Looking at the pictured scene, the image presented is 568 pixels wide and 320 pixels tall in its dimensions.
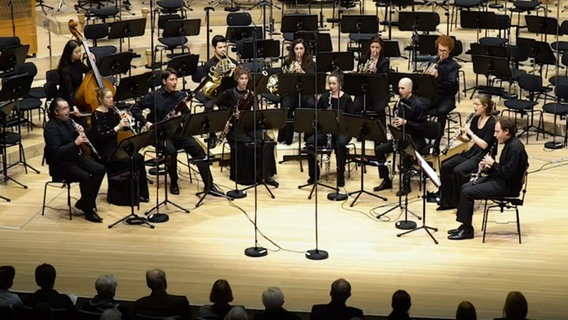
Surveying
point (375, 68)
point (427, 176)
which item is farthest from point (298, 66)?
point (427, 176)

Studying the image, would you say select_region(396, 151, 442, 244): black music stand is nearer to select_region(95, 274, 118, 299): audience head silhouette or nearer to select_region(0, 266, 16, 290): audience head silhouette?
select_region(95, 274, 118, 299): audience head silhouette

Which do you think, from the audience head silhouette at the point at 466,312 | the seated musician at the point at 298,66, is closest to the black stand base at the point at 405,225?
the seated musician at the point at 298,66

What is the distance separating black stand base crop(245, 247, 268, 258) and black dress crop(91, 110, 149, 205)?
161 centimetres

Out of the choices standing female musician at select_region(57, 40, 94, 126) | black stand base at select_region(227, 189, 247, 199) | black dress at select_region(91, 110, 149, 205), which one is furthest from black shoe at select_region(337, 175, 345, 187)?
standing female musician at select_region(57, 40, 94, 126)

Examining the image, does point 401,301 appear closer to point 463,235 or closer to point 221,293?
point 221,293

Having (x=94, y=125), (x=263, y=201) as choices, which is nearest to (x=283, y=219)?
(x=263, y=201)

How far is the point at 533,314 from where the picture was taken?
328 inches

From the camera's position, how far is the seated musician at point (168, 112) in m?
11.0

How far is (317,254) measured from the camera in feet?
30.9

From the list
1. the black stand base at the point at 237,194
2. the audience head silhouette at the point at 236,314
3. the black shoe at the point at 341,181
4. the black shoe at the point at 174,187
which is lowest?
the black stand base at the point at 237,194

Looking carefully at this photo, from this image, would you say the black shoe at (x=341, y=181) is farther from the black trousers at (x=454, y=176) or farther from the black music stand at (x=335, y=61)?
the black music stand at (x=335, y=61)

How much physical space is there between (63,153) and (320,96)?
10.4ft

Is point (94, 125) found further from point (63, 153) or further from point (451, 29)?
point (451, 29)

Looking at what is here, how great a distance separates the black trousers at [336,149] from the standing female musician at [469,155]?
3.93 ft
